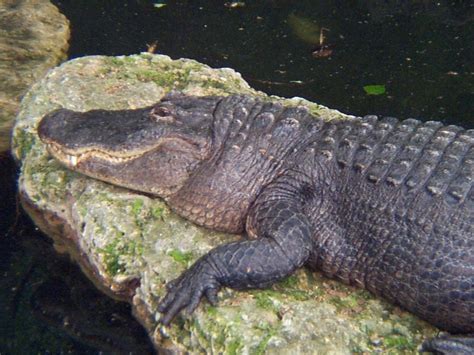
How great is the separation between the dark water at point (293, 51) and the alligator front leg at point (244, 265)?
0.86 metres

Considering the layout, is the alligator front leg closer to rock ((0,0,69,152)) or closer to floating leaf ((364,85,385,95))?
rock ((0,0,69,152))

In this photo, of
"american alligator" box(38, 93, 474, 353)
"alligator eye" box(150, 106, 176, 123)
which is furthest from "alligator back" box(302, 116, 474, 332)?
"alligator eye" box(150, 106, 176, 123)

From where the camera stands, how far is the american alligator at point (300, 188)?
3324 mm

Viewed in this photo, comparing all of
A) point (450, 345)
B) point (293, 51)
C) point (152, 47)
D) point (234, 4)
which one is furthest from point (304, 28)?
point (450, 345)

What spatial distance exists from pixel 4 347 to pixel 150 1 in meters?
4.53

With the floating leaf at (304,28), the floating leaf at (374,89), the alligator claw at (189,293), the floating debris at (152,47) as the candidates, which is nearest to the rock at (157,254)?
the alligator claw at (189,293)

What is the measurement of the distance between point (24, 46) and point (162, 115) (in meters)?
2.66

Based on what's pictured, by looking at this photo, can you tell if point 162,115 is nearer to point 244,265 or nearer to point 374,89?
point 244,265

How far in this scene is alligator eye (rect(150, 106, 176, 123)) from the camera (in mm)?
3957

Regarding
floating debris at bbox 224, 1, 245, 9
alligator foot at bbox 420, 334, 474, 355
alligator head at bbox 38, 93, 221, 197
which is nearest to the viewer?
alligator foot at bbox 420, 334, 474, 355

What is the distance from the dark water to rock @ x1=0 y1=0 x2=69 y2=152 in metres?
0.22

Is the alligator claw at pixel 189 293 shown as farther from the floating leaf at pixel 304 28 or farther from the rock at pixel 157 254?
the floating leaf at pixel 304 28

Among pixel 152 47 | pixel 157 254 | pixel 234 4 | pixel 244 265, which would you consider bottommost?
pixel 152 47

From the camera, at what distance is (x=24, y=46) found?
6.06 metres
